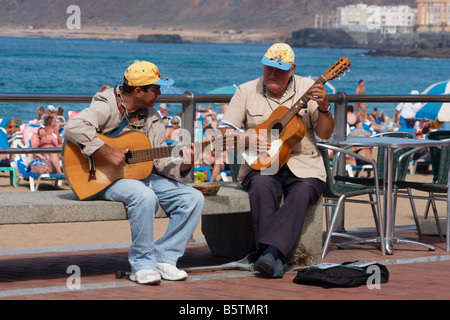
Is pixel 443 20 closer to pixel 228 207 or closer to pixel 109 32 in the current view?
pixel 109 32

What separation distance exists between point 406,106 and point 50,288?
1681 cm

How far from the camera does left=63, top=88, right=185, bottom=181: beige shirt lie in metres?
5.37

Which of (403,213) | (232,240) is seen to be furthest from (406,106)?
(232,240)

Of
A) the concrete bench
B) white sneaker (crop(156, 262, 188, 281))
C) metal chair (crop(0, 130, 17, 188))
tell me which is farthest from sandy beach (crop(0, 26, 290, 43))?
white sneaker (crop(156, 262, 188, 281))

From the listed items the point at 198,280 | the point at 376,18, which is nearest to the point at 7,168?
the point at 198,280

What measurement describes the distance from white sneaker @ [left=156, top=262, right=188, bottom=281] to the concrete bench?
328mm

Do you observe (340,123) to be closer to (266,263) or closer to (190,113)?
(190,113)

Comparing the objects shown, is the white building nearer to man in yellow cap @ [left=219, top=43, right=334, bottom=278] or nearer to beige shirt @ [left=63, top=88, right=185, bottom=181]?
man in yellow cap @ [left=219, top=43, right=334, bottom=278]

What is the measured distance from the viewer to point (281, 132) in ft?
19.8

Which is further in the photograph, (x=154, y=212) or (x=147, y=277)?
(x=154, y=212)

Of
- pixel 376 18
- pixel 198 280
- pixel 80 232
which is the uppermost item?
pixel 376 18

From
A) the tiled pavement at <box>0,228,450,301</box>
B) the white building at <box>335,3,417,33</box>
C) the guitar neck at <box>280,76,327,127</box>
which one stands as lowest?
the tiled pavement at <box>0,228,450,301</box>

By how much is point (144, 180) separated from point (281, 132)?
39.7 inches

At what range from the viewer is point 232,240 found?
21.3 ft
